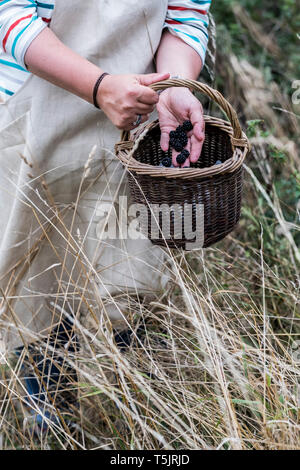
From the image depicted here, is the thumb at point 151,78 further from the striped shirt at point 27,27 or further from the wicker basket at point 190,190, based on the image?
the striped shirt at point 27,27

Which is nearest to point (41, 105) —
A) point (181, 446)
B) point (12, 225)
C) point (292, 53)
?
point (12, 225)

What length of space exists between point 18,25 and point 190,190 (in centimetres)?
46

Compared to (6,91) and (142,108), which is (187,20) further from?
(6,91)

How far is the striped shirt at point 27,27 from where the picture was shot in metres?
1.00

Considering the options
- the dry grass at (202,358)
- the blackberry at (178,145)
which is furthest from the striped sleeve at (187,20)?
the dry grass at (202,358)

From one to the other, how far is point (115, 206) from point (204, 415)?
1.70 ft

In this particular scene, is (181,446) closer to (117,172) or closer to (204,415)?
(204,415)

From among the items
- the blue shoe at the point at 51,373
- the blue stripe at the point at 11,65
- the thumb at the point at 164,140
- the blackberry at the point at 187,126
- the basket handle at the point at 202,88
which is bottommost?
the blue shoe at the point at 51,373

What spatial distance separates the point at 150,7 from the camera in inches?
44.0

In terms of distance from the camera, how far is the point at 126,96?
3.24ft

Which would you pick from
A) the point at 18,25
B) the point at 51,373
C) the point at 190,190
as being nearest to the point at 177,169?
the point at 190,190

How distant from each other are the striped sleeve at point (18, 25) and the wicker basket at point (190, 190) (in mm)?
258

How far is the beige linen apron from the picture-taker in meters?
1.10

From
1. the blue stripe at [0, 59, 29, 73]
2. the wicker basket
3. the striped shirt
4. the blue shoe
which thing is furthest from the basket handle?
the blue shoe
